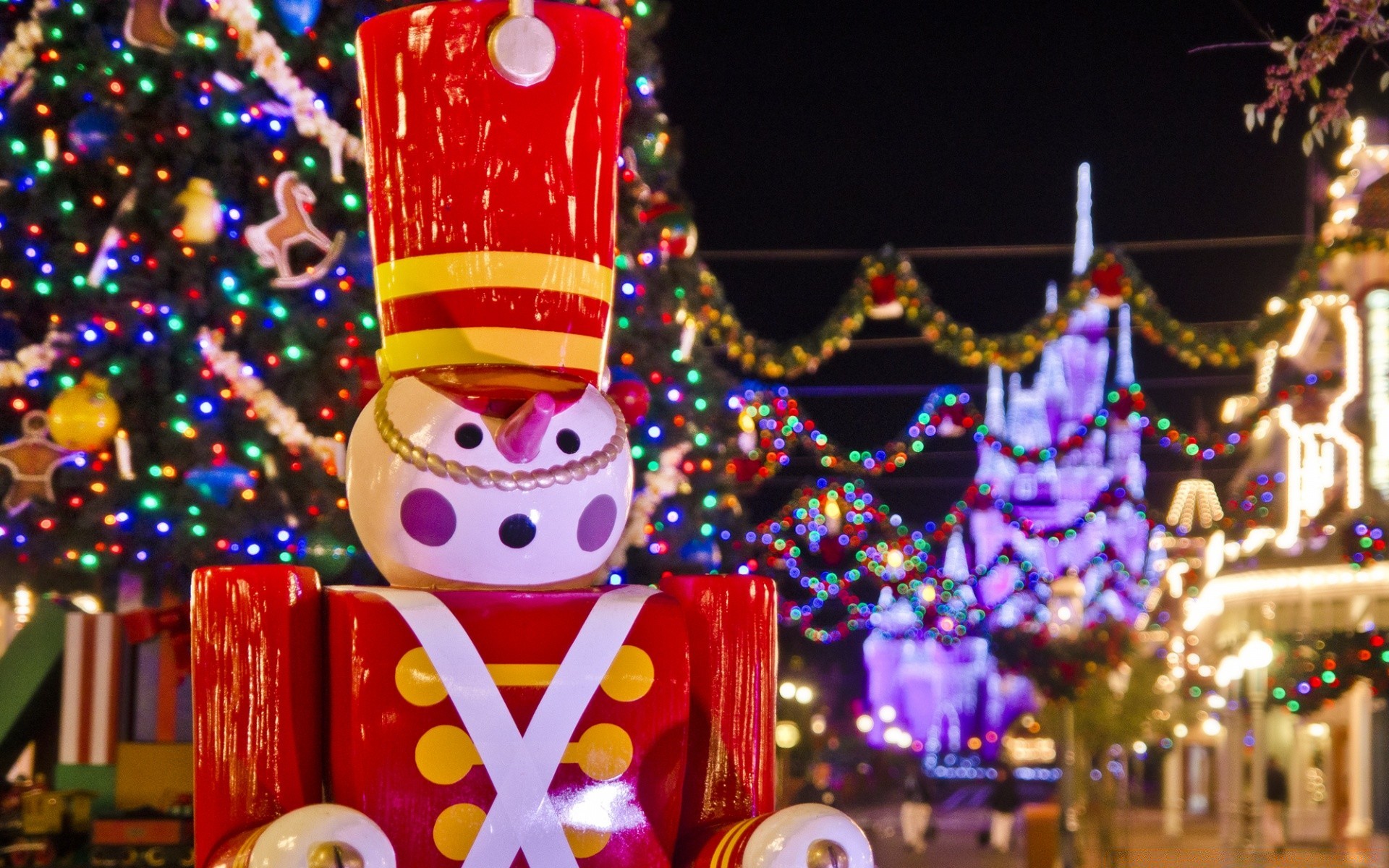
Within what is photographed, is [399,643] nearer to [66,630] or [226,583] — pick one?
[226,583]

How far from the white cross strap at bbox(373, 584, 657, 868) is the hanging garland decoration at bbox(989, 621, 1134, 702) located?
38.9ft

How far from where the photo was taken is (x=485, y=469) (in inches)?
165

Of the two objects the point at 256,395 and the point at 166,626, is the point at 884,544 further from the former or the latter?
the point at 166,626

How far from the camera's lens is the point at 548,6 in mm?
4414

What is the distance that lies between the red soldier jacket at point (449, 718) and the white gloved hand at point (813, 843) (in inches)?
8.5

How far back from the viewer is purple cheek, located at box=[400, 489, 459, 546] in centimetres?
419

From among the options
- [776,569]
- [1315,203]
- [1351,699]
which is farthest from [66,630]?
[1315,203]

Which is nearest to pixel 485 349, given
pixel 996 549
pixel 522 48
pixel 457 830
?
pixel 522 48

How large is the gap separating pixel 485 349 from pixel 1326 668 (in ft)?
52.8

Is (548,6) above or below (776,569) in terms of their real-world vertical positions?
above

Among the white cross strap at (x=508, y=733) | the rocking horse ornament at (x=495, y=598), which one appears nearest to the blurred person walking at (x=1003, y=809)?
the rocking horse ornament at (x=495, y=598)

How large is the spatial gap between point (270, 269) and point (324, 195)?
56 centimetres

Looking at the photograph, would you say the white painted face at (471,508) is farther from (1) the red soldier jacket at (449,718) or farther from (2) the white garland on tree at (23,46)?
(2) the white garland on tree at (23,46)

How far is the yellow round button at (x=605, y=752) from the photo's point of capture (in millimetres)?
4031
